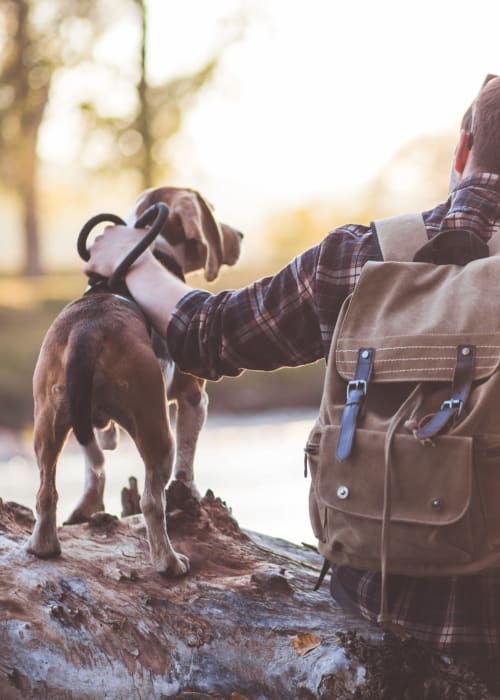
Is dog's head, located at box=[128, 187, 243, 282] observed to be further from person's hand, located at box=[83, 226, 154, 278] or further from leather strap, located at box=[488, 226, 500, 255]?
leather strap, located at box=[488, 226, 500, 255]

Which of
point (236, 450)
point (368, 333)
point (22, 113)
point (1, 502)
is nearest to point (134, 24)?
point (22, 113)

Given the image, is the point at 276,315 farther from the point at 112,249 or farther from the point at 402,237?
the point at 112,249

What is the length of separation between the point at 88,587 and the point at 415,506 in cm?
96

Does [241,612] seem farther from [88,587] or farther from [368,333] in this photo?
[368,333]

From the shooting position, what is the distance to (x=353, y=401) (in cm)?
195

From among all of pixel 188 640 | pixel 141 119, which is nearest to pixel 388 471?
pixel 188 640

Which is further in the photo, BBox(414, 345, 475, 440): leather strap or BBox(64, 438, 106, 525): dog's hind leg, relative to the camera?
BBox(64, 438, 106, 525): dog's hind leg

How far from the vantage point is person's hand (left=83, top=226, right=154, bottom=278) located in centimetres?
259

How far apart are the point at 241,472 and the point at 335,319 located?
16.0ft

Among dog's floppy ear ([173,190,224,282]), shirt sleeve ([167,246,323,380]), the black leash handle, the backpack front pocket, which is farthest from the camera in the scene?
dog's floppy ear ([173,190,224,282])

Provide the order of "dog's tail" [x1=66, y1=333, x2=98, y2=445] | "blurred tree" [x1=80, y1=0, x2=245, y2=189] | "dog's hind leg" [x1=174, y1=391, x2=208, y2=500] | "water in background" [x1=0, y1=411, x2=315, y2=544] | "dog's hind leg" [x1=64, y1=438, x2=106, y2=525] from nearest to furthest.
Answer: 1. "dog's tail" [x1=66, y1=333, x2=98, y2=445]
2. "dog's hind leg" [x1=64, y1=438, x2=106, y2=525]
3. "dog's hind leg" [x1=174, y1=391, x2=208, y2=500]
4. "water in background" [x1=0, y1=411, x2=315, y2=544]
5. "blurred tree" [x1=80, y1=0, x2=245, y2=189]

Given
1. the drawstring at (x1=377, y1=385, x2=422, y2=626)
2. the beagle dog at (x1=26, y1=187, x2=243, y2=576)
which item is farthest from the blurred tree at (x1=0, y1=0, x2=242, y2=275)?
Result: the drawstring at (x1=377, y1=385, x2=422, y2=626)

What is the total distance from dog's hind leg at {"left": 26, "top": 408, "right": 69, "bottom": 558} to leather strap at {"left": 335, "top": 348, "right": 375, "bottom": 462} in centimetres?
89

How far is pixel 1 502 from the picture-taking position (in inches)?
112
